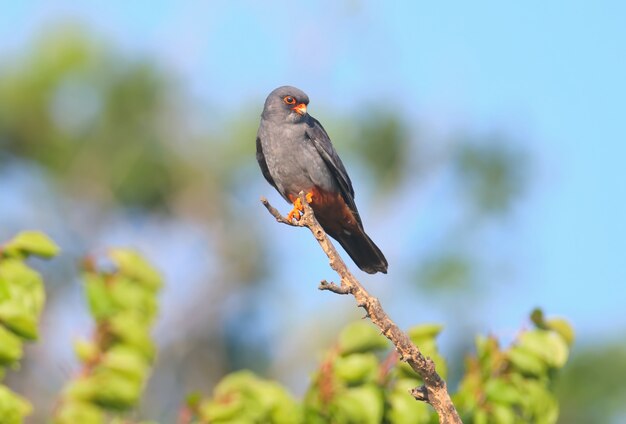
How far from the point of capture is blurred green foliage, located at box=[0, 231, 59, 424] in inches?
172

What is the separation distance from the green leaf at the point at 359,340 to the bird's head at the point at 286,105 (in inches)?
105

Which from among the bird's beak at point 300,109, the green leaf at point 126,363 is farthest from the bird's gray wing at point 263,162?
the green leaf at point 126,363

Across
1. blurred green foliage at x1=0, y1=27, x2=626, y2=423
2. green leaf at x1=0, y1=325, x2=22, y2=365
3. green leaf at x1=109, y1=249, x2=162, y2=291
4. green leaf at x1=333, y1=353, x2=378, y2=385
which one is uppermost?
blurred green foliage at x1=0, y1=27, x2=626, y2=423

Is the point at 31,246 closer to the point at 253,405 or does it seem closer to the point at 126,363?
the point at 126,363

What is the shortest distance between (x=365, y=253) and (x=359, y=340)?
2144mm

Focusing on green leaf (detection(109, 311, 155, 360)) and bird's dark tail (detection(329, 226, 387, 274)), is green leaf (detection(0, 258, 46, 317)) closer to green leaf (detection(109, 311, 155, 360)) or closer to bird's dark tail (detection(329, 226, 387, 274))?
green leaf (detection(109, 311, 155, 360))

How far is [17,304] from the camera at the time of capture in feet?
14.7

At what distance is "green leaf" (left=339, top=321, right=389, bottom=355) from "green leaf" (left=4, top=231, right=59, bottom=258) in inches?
50.1

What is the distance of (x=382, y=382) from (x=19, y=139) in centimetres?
1812

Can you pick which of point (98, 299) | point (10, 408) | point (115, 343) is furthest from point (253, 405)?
point (10, 408)

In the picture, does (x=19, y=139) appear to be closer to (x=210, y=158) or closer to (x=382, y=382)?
(x=210, y=158)

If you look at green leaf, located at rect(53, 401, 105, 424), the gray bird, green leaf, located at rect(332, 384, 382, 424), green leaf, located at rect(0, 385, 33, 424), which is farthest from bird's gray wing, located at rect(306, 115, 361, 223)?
green leaf, located at rect(0, 385, 33, 424)

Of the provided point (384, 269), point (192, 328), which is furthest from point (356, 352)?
point (192, 328)

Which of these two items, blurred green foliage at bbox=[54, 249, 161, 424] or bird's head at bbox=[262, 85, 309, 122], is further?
bird's head at bbox=[262, 85, 309, 122]
